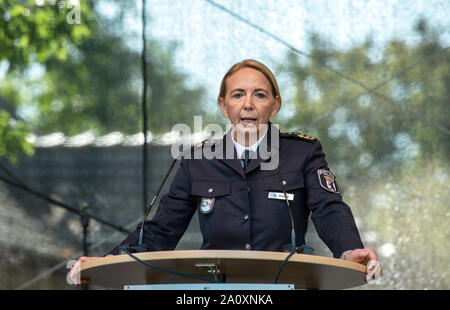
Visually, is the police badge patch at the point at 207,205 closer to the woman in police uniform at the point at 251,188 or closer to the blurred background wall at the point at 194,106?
the woman in police uniform at the point at 251,188

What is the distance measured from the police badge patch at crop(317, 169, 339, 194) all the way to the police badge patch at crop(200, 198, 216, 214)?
31 cm

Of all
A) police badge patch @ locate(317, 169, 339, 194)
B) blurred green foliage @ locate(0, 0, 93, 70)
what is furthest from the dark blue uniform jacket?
blurred green foliage @ locate(0, 0, 93, 70)

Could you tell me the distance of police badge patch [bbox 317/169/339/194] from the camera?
1896 mm

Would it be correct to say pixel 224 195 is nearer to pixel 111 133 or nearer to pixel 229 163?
pixel 229 163

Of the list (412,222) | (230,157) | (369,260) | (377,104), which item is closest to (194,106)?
(377,104)

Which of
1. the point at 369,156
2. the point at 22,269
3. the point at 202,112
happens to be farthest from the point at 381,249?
the point at 22,269

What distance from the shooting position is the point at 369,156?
10.7 ft

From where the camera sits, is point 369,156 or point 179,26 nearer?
point 369,156

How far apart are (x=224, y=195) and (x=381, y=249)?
1.49m

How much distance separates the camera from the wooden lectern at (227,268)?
4.33 feet

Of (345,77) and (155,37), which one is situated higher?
(155,37)

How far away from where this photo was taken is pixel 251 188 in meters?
1.94
